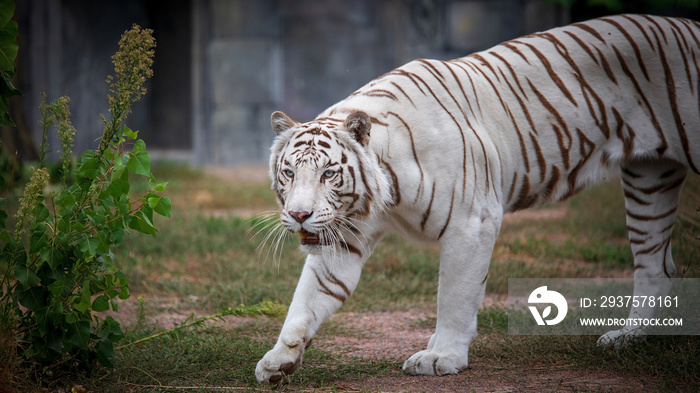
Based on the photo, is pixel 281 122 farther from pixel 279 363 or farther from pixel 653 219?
pixel 653 219

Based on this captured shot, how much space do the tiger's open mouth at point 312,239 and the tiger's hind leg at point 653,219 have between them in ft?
5.38

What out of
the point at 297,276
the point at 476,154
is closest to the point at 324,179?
the point at 476,154

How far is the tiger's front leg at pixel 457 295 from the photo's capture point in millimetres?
2904

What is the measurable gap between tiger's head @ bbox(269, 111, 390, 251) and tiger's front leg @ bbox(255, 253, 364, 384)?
174 millimetres

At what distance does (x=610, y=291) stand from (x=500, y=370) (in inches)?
53.1

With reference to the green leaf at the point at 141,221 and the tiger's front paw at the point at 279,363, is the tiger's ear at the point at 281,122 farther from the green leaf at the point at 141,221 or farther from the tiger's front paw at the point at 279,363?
the tiger's front paw at the point at 279,363

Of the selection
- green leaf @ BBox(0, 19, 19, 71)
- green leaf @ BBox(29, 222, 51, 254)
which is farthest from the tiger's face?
green leaf @ BBox(0, 19, 19, 71)

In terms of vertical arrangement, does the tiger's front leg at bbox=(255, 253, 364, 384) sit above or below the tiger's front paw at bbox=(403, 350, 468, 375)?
above

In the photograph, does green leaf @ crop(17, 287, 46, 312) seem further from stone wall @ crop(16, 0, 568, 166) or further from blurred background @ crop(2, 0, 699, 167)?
blurred background @ crop(2, 0, 699, 167)

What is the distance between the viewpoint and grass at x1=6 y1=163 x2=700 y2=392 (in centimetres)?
287

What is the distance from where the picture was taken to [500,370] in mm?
2986

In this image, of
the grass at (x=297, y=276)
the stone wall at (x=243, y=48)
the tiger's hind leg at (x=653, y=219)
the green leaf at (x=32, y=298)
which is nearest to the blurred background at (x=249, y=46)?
the stone wall at (x=243, y=48)

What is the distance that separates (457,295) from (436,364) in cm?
28

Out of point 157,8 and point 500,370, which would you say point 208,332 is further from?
point 157,8
